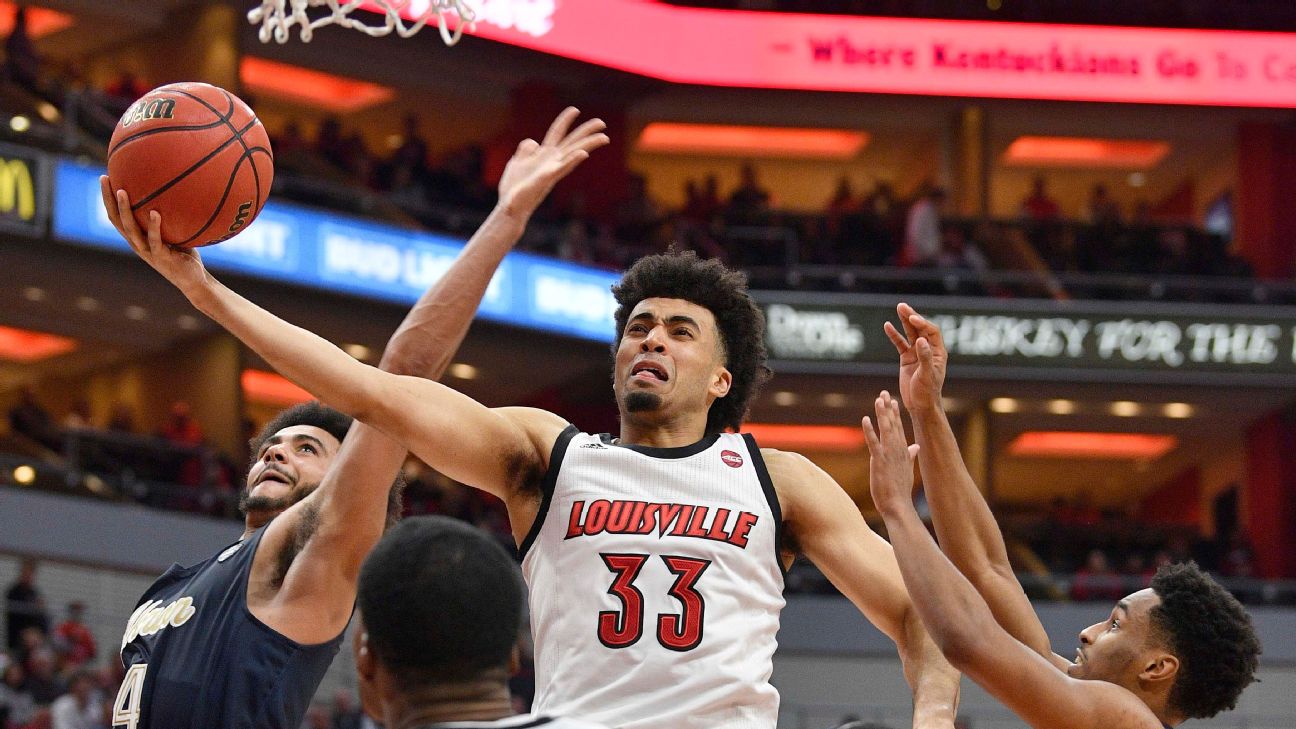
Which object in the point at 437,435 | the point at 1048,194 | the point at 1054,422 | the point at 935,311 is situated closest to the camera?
Answer: the point at 437,435

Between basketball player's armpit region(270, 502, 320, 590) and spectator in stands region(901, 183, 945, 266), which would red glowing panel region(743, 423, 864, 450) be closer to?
spectator in stands region(901, 183, 945, 266)

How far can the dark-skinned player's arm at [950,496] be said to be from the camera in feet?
14.9

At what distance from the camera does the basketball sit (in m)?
4.31

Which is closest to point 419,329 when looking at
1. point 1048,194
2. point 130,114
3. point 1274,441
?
point 130,114

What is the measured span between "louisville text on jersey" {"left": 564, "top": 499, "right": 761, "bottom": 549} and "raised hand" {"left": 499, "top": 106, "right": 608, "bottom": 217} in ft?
2.59

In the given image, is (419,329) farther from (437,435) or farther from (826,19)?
(826,19)

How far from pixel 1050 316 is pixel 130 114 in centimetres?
A: 1864

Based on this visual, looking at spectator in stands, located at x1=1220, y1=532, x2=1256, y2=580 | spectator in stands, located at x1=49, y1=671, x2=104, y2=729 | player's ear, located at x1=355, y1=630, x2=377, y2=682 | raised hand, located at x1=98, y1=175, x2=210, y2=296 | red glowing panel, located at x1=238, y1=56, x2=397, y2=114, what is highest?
red glowing panel, located at x1=238, y1=56, x2=397, y2=114

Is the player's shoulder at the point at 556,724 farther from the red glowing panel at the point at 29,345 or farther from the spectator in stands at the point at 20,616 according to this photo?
the red glowing panel at the point at 29,345

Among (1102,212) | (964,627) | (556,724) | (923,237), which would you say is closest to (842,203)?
(923,237)

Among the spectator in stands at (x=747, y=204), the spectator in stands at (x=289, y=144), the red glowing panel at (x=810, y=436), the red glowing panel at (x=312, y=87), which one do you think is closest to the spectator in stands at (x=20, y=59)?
the spectator in stands at (x=289, y=144)

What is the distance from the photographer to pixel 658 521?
434cm

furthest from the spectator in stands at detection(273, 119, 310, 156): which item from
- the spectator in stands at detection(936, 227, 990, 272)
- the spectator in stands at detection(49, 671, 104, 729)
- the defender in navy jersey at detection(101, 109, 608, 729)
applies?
the defender in navy jersey at detection(101, 109, 608, 729)

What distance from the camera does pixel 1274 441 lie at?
25.5 meters
